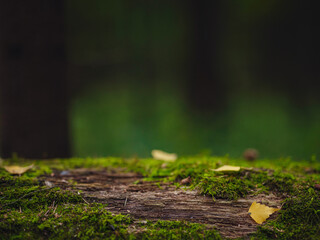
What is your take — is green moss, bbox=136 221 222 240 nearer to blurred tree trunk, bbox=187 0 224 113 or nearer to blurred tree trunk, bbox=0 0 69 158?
blurred tree trunk, bbox=0 0 69 158

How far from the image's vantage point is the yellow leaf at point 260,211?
157 cm

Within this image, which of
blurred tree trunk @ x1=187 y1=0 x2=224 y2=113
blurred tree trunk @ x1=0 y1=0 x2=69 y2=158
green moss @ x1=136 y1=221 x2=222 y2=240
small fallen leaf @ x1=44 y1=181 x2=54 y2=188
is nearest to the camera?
green moss @ x1=136 y1=221 x2=222 y2=240

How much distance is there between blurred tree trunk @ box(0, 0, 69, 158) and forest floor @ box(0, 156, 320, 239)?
1630mm

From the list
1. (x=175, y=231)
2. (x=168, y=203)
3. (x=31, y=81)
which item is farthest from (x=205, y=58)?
(x=175, y=231)

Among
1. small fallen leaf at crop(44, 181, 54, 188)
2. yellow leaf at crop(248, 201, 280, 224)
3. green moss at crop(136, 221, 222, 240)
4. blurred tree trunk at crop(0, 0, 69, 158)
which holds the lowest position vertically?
green moss at crop(136, 221, 222, 240)

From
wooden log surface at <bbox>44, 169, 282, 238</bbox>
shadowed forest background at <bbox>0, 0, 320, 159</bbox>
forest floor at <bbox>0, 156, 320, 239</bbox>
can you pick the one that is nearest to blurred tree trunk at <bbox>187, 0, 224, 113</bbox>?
shadowed forest background at <bbox>0, 0, 320, 159</bbox>

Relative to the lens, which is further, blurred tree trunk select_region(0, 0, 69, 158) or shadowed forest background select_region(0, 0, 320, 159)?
shadowed forest background select_region(0, 0, 320, 159)

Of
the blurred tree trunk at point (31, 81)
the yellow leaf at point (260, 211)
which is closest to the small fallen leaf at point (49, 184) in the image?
the yellow leaf at point (260, 211)

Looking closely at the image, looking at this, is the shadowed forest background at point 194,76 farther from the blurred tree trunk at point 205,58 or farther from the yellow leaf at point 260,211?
the yellow leaf at point 260,211

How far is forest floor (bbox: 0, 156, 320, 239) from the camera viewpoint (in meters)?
1.48

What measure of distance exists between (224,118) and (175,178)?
6.66m

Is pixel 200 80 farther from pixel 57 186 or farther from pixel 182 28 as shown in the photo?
pixel 57 186

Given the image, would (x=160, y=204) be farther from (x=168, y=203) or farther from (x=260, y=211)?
(x=260, y=211)

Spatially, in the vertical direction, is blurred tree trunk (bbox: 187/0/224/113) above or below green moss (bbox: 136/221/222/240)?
above
